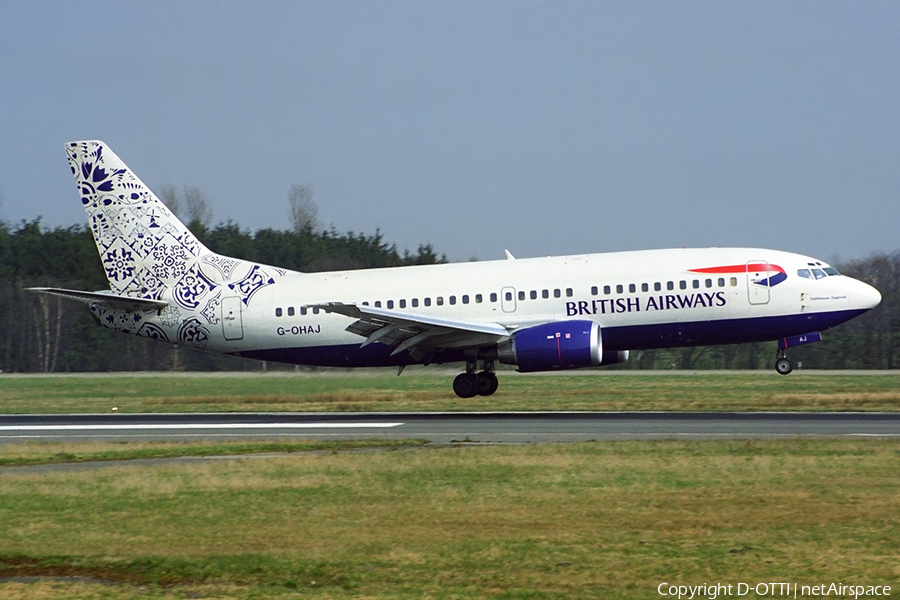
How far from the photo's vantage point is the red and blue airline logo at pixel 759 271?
27.8m

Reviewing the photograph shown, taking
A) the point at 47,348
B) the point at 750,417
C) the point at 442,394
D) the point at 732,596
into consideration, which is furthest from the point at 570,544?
the point at 47,348

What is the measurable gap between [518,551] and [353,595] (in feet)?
7.21

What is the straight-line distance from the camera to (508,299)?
1134 inches

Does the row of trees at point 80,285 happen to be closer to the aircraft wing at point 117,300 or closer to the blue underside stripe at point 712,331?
the aircraft wing at point 117,300

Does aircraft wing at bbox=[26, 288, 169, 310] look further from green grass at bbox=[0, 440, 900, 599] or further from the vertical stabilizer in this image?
green grass at bbox=[0, 440, 900, 599]

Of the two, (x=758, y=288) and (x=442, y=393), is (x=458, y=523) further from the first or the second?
(x=442, y=393)

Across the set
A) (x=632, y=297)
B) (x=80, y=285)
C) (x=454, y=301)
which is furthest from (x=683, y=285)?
(x=80, y=285)

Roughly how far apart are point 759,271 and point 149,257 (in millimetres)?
17229

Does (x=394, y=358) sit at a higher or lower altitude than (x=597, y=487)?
higher

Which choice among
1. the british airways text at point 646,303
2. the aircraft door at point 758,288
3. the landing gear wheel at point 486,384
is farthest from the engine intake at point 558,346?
the aircraft door at point 758,288

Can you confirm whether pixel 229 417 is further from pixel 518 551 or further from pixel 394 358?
pixel 518 551

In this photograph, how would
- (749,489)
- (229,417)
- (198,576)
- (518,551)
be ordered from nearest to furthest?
(198,576) → (518,551) → (749,489) → (229,417)

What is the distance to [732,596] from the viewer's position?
9.14 metres

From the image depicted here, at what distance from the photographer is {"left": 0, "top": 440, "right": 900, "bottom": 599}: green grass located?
990 centimetres
